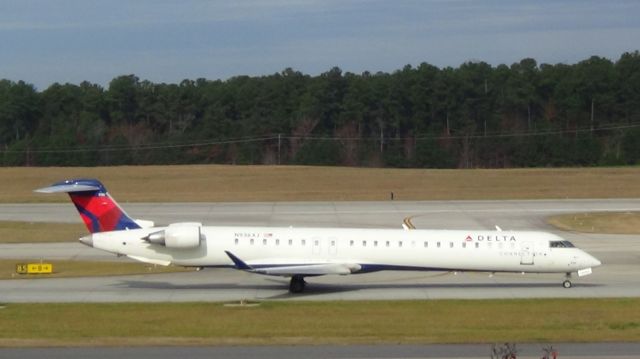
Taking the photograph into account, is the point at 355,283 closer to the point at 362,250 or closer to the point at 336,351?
the point at 362,250

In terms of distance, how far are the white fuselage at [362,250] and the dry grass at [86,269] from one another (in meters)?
4.74

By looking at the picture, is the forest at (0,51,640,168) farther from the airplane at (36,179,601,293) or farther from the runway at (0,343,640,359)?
the runway at (0,343,640,359)

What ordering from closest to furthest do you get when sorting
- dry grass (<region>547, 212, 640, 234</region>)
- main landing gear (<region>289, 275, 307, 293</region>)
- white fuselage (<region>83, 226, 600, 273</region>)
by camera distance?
white fuselage (<region>83, 226, 600, 273</region>) → main landing gear (<region>289, 275, 307, 293</region>) → dry grass (<region>547, 212, 640, 234</region>)

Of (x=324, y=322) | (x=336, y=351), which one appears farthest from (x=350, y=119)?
(x=336, y=351)

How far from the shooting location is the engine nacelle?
114ft

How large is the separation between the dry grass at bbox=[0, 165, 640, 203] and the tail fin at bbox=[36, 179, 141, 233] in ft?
125

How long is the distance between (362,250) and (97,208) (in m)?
8.76

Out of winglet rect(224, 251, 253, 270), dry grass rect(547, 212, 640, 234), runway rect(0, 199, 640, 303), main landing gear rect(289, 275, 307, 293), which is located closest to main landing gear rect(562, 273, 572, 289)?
runway rect(0, 199, 640, 303)

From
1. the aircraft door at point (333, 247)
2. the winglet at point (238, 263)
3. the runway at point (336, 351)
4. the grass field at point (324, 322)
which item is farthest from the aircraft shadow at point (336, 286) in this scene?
the runway at point (336, 351)

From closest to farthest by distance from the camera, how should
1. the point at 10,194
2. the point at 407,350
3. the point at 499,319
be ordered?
the point at 407,350
the point at 499,319
the point at 10,194

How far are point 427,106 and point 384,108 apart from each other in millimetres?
5009

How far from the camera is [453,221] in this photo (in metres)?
58.3

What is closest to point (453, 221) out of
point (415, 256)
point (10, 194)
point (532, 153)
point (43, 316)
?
point (415, 256)

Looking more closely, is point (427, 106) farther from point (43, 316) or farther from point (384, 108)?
point (43, 316)
